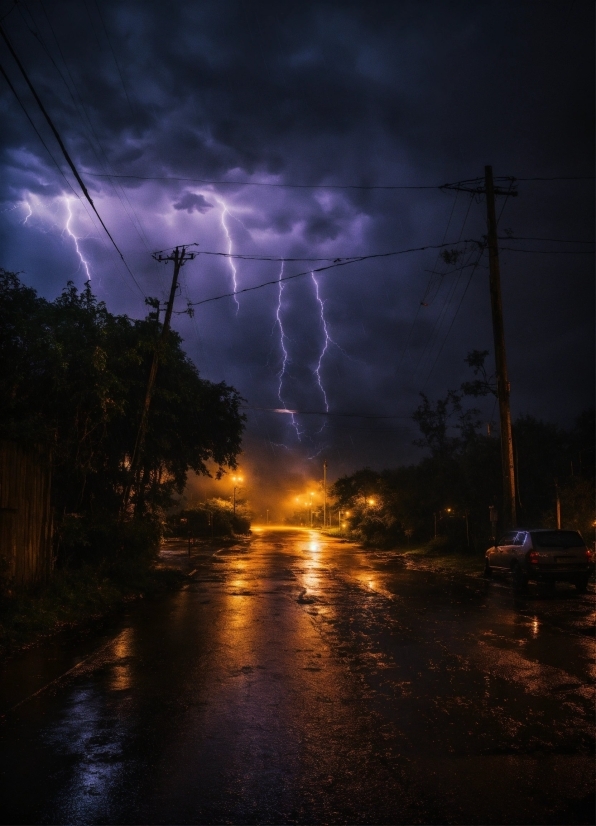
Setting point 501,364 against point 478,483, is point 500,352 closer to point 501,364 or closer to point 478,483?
point 501,364

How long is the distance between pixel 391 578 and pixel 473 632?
411 inches

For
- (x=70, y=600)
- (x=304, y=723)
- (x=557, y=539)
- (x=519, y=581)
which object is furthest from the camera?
(x=519, y=581)

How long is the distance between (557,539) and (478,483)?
48.7 ft

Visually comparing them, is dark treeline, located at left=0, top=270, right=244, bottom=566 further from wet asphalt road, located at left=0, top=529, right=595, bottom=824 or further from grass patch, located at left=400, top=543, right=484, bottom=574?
grass patch, located at left=400, top=543, right=484, bottom=574

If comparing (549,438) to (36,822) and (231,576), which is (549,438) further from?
(36,822)

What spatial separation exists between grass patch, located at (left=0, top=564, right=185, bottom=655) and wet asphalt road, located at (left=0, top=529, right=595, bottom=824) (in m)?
0.63

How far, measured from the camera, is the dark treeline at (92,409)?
491 inches

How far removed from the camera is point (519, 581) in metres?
17.2

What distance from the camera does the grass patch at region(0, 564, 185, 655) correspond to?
1012 cm

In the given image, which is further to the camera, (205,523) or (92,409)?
(205,523)

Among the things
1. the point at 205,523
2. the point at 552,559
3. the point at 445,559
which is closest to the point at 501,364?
the point at 552,559

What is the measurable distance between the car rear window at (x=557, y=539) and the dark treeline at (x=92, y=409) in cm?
1083

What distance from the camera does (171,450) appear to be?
22.7 m

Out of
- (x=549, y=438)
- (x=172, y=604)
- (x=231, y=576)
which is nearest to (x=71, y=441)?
(x=172, y=604)
